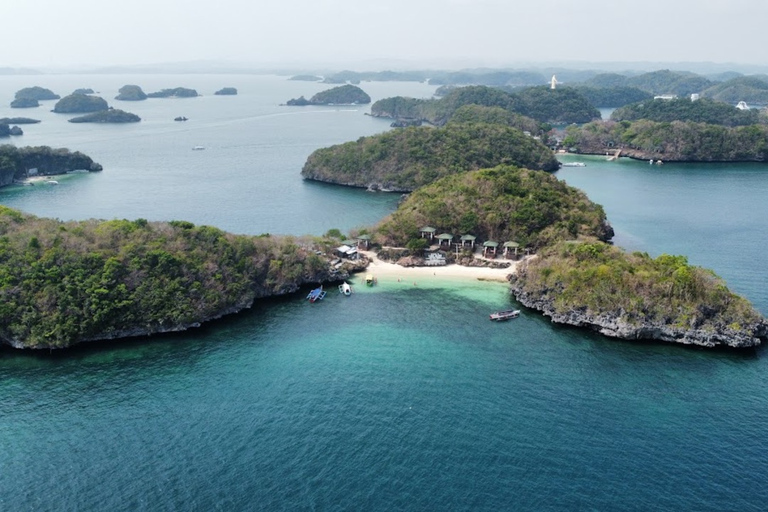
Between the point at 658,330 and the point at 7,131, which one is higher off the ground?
the point at 7,131

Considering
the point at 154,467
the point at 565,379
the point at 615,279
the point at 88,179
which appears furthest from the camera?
the point at 88,179

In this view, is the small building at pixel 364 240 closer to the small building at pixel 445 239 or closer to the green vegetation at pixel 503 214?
the green vegetation at pixel 503 214

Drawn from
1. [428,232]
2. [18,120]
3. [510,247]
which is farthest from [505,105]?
[18,120]

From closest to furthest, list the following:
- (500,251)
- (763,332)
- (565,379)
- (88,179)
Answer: (565,379) → (763,332) → (500,251) → (88,179)

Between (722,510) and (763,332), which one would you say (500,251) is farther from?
(722,510)

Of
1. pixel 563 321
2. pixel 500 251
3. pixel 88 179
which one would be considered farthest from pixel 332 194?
pixel 563 321

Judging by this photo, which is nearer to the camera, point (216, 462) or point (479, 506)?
point (479, 506)

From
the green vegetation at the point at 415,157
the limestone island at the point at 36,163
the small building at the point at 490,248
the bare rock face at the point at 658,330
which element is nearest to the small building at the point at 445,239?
the small building at the point at 490,248

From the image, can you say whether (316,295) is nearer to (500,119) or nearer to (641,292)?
(641,292)
